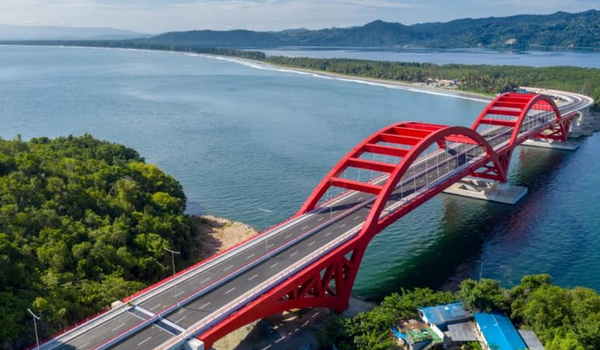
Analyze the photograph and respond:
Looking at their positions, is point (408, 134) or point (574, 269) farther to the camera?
point (408, 134)

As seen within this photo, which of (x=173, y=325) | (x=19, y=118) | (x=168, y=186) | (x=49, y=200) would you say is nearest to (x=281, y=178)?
(x=168, y=186)

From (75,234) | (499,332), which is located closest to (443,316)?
(499,332)

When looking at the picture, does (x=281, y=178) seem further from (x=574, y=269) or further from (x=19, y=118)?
(x=19, y=118)

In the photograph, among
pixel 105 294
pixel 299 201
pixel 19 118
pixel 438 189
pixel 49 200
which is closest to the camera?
pixel 105 294

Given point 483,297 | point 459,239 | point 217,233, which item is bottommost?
point 459,239

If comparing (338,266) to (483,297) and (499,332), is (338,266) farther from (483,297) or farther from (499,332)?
(499,332)
